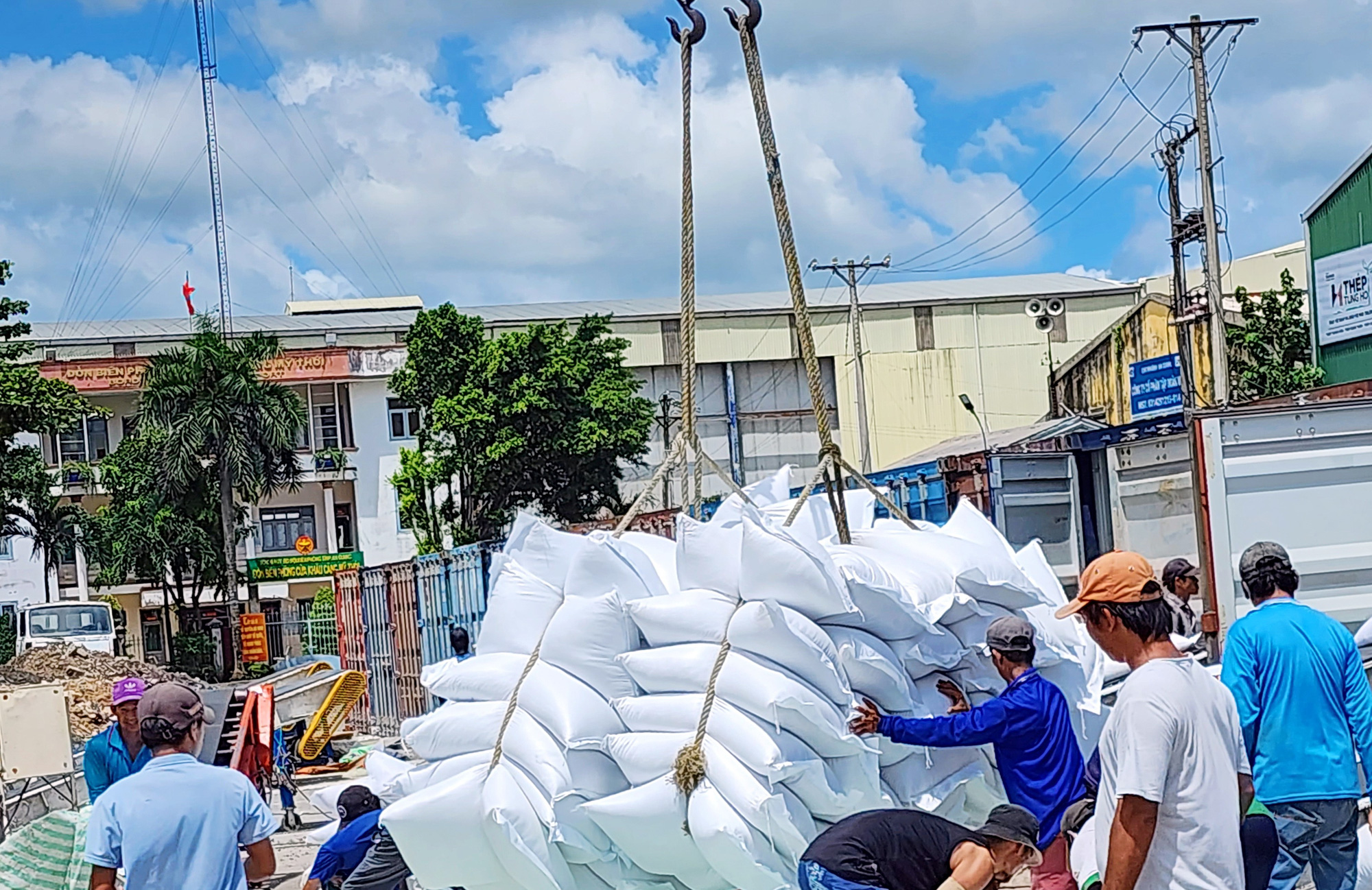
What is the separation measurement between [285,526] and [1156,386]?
24664 millimetres

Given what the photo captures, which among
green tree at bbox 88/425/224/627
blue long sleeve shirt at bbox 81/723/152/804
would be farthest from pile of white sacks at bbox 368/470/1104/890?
green tree at bbox 88/425/224/627

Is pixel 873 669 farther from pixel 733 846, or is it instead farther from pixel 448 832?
pixel 448 832

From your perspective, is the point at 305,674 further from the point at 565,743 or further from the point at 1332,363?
the point at 1332,363

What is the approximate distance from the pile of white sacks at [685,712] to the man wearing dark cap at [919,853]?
0.75 meters

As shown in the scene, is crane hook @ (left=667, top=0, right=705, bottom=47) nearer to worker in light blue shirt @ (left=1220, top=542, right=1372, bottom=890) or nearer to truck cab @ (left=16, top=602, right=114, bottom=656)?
worker in light blue shirt @ (left=1220, top=542, right=1372, bottom=890)

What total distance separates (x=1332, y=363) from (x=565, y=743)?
77.3 feet

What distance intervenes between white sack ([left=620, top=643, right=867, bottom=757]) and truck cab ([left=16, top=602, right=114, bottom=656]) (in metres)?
24.6

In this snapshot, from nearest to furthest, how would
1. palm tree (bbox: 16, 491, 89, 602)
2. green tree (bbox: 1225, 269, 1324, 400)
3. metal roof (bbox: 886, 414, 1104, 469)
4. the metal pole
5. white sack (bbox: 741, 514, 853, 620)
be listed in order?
white sack (bbox: 741, 514, 853, 620) < metal roof (bbox: 886, 414, 1104, 469) < the metal pole < palm tree (bbox: 16, 491, 89, 602) < green tree (bbox: 1225, 269, 1324, 400)

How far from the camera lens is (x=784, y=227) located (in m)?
5.44

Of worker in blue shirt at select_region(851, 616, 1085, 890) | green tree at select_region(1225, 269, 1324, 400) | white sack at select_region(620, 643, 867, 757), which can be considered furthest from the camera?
green tree at select_region(1225, 269, 1324, 400)

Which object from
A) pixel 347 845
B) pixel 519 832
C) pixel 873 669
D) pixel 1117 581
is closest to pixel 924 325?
pixel 347 845

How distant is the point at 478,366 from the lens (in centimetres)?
3347

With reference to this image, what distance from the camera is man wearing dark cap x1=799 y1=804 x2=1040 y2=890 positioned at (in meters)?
3.58

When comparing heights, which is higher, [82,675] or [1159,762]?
[1159,762]
